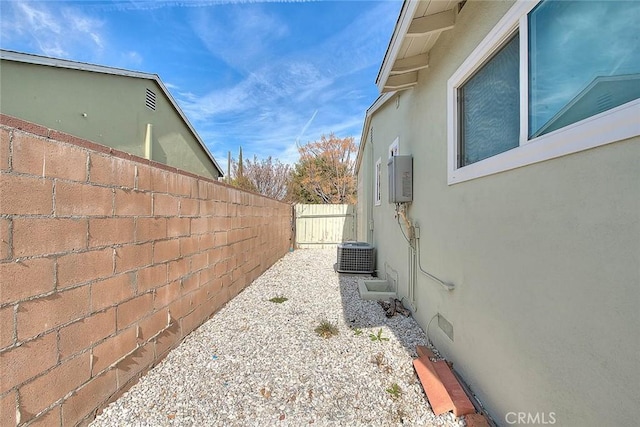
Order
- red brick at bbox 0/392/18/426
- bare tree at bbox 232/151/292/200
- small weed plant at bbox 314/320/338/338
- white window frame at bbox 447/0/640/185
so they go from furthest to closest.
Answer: bare tree at bbox 232/151/292/200
small weed plant at bbox 314/320/338/338
red brick at bbox 0/392/18/426
white window frame at bbox 447/0/640/185

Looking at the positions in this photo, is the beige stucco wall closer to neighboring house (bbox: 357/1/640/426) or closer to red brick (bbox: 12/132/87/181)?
red brick (bbox: 12/132/87/181)

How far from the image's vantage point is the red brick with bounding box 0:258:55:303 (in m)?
1.43

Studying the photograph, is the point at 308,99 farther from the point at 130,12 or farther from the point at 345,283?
the point at 345,283

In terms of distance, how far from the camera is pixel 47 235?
166 cm

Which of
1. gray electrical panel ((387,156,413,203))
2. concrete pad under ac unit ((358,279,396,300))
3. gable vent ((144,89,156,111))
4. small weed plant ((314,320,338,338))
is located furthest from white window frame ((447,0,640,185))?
gable vent ((144,89,156,111))

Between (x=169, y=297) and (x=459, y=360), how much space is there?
2827 millimetres

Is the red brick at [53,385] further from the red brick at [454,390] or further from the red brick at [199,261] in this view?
the red brick at [454,390]

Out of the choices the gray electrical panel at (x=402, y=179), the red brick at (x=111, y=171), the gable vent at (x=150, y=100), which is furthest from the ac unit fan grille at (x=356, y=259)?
the gable vent at (x=150, y=100)

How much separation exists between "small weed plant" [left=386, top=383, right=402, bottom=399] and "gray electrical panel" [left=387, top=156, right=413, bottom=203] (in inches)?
90.8

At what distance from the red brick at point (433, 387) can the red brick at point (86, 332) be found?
2463 millimetres

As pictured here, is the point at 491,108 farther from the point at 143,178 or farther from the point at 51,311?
the point at 51,311

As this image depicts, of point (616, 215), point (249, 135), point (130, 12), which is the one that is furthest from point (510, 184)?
point (249, 135)

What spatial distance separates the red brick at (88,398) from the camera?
176 centimetres

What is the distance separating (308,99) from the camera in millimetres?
18922
